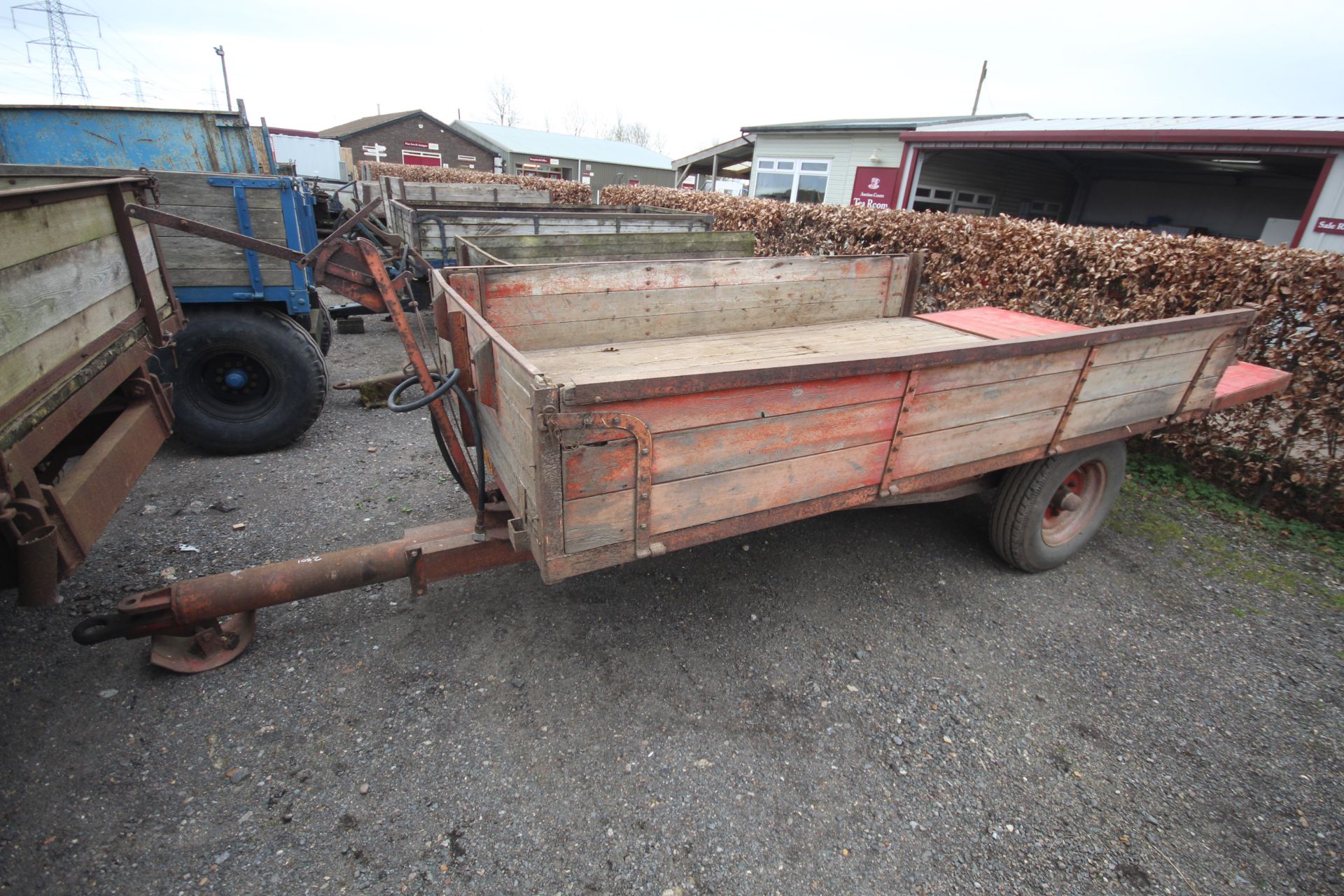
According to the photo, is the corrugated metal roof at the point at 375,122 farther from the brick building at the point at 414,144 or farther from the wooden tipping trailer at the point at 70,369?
the wooden tipping trailer at the point at 70,369

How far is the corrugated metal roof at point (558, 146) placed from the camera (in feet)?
122

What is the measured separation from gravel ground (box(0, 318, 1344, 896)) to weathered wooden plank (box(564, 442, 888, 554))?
0.95 meters

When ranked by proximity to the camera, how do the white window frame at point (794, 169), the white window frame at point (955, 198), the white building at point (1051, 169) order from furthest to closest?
1. the white window frame at point (794, 169)
2. the white window frame at point (955, 198)
3. the white building at point (1051, 169)

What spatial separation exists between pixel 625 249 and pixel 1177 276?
489cm

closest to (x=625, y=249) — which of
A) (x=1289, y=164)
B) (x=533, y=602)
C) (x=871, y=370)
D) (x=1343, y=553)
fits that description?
(x=533, y=602)

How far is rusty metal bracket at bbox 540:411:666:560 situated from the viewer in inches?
66.5

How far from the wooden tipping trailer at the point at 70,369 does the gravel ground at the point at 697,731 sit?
782mm

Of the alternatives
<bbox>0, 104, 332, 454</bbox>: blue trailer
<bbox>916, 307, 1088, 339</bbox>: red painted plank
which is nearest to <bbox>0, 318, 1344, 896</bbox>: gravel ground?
<bbox>0, 104, 332, 454</bbox>: blue trailer

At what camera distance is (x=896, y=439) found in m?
2.40

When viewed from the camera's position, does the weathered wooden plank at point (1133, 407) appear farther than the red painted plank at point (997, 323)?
No

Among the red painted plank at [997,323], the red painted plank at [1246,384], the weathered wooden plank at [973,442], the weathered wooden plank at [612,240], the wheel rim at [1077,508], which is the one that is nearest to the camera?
the weathered wooden plank at [973,442]

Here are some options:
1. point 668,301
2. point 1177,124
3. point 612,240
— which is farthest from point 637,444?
point 1177,124

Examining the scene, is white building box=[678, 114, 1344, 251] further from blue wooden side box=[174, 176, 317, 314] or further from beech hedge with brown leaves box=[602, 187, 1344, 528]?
blue wooden side box=[174, 176, 317, 314]

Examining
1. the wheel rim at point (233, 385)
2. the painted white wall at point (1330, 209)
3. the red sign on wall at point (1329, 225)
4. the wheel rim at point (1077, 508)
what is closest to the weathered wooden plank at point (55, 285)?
the wheel rim at point (233, 385)
